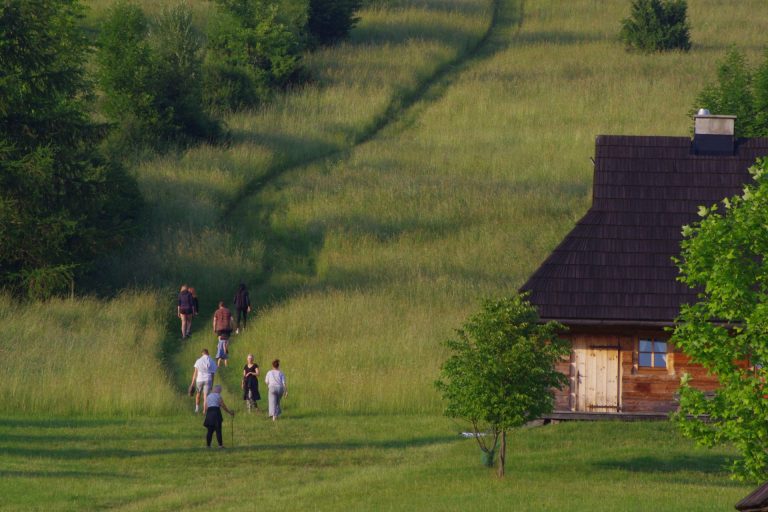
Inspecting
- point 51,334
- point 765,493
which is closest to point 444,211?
point 51,334

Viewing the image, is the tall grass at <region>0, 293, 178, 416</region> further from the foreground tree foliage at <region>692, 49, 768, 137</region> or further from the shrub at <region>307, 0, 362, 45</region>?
the shrub at <region>307, 0, 362, 45</region>

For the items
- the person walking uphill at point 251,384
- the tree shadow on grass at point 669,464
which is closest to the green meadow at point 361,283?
the tree shadow on grass at point 669,464

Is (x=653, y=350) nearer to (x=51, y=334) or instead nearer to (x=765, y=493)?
(x=51, y=334)

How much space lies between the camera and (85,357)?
3145cm

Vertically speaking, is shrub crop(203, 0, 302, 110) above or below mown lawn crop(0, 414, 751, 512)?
above

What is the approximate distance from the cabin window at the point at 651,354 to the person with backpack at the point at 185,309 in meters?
12.2

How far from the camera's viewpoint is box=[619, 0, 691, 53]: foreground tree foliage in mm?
69750

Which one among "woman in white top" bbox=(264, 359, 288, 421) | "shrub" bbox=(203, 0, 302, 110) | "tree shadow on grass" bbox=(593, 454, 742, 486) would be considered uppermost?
"shrub" bbox=(203, 0, 302, 110)

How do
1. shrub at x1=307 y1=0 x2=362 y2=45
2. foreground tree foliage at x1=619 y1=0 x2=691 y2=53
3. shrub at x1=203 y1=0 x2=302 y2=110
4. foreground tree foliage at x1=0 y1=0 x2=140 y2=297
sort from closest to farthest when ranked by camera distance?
Answer: foreground tree foliage at x1=0 y1=0 x2=140 y2=297
shrub at x1=203 y1=0 x2=302 y2=110
foreground tree foliage at x1=619 y1=0 x2=691 y2=53
shrub at x1=307 y1=0 x2=362 y2=45

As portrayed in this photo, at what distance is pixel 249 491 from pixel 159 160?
1122 inches

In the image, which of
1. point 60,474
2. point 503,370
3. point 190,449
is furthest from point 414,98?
point 60,474

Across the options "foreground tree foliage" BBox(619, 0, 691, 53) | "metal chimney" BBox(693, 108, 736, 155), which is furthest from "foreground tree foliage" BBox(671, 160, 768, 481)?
"foreground tree foliage" BBox(619, 0, 691, 53)

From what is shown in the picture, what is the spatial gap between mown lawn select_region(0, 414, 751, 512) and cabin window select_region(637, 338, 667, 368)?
5.24 ft

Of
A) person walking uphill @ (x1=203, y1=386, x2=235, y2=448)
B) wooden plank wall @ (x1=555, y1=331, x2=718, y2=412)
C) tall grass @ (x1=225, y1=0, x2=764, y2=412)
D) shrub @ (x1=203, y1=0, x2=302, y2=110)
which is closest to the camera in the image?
person walking uphill @ (x1=203, y1=386, x2=235, y2=448)
